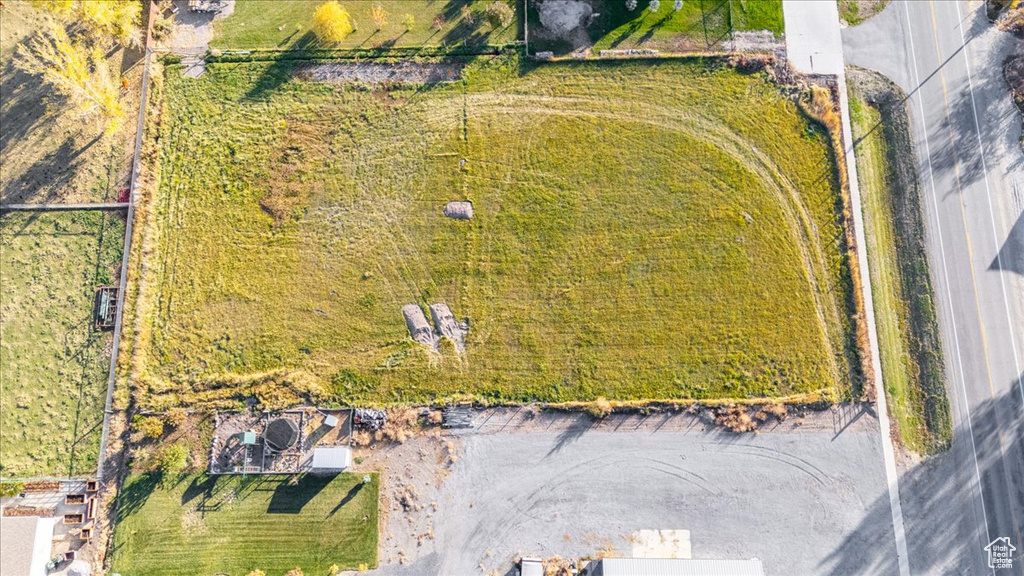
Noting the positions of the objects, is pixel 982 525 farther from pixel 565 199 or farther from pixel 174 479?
pixel 174 479

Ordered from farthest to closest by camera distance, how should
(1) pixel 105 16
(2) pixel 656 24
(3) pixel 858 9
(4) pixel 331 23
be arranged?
(3) pixel 858 9, (2) pixel 656 24, (4) pixel 331 23, (1) pixel 105 16

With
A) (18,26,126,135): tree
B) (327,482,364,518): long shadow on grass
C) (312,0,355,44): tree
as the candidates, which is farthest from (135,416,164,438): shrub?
(312,0,355,44): tree

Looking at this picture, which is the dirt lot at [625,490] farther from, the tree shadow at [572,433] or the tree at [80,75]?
the tree at [80,75]

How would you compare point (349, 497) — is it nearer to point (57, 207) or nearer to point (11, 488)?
point (11, 488)

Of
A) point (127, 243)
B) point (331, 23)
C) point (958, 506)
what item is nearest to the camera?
point (958, 506)

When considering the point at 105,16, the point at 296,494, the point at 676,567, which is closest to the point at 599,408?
the point at 676,567

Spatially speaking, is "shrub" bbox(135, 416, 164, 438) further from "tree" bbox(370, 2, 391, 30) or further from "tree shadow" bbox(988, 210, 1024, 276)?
"tree shadow" bbox(988, 210, 1024, 276)

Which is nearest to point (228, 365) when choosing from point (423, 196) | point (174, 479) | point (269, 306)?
point (269, 306)
